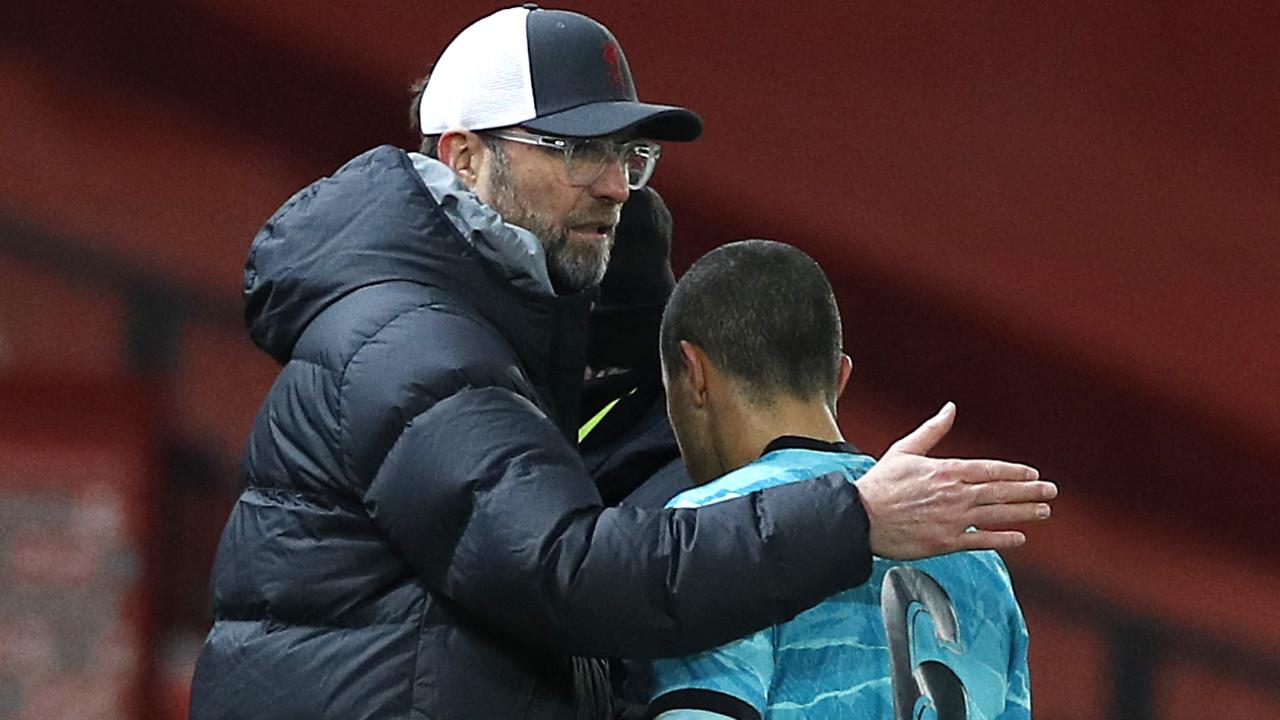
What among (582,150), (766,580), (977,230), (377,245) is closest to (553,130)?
(582,150)

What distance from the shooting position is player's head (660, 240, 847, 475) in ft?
5.21

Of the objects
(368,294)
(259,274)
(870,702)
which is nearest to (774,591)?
(870,702)

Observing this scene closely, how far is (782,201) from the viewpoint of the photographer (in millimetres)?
3059

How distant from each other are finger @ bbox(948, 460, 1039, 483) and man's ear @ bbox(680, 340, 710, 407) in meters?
0.26

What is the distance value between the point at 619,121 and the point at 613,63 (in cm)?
8

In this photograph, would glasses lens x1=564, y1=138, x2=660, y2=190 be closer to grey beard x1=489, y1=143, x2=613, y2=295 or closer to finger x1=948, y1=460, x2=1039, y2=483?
grey beard x1=489, y1=143, x2=613, y2=295

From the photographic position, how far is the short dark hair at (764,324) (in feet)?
5.20

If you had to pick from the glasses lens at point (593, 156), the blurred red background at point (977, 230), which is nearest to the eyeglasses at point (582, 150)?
the glasses lens at point (593, 156)

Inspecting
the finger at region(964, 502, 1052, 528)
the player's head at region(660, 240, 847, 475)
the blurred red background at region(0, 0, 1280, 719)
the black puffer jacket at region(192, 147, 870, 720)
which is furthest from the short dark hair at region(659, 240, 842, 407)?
the blurred red background at region(0, 0, 1280, 719)

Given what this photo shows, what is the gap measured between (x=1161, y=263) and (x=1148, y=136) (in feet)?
0.61

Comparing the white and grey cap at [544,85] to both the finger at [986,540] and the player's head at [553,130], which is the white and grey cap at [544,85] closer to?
the player's head at [553,130]

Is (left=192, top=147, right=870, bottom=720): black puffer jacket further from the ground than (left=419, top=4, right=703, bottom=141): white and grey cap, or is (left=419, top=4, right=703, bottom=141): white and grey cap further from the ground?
(left=419, top=4, right=703, bottom=141): white and grey cap

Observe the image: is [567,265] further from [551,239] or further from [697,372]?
[697,372]

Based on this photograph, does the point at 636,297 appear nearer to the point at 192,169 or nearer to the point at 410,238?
the point at 410,238
